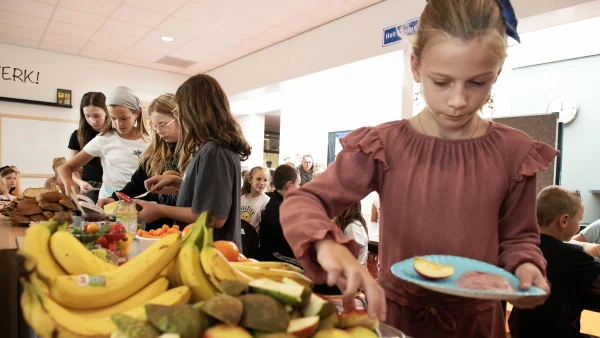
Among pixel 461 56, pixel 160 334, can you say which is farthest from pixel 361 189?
pixel 160 334

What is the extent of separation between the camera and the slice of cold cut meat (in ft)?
2.62

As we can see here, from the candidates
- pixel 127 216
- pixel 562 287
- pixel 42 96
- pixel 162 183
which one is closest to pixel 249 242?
pixel 162 183

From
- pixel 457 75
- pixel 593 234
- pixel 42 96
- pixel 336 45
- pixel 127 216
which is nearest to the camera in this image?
pixel 457 75

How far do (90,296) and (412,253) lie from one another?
758mm

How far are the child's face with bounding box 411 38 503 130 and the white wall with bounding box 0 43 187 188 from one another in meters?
8.34

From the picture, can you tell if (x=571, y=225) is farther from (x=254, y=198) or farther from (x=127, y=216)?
(x=254, y=198)

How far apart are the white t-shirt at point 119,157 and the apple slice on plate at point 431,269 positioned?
2.63 metres

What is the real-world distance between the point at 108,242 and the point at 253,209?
3011mm

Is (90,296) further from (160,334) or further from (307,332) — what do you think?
(307,332)

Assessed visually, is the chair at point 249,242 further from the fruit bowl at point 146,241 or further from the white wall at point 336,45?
the white wall at point 336,45

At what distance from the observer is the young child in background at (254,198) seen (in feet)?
13.7

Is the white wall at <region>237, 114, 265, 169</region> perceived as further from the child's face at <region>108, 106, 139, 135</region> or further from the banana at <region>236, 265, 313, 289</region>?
the banana at <region>236, 265, 313, 289</region>

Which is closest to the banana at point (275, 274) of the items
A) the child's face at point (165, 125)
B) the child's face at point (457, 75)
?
the child's face at point (457, 75)

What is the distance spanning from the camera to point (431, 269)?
0.87m
